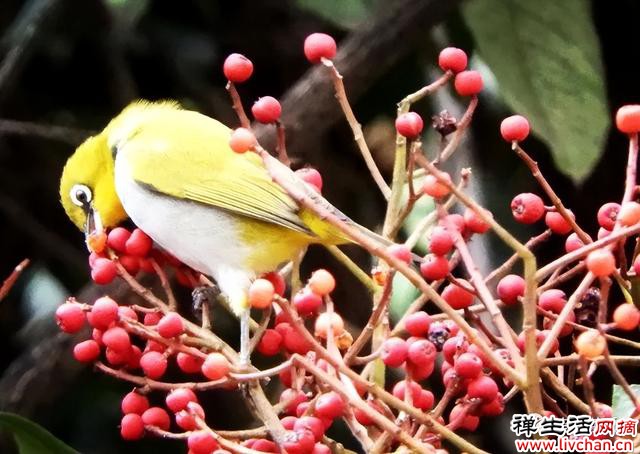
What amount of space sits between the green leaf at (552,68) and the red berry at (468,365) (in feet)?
2.33

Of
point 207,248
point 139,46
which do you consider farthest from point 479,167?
point 207,248

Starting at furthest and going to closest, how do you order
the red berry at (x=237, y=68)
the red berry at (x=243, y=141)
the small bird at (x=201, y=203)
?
the small bird at (x=201, y=203), the red berry at (x=237, y=68), the red berry at (x=243, y=141)

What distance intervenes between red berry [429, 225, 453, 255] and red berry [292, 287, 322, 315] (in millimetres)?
131

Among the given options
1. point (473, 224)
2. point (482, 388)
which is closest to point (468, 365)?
point (482, 388)

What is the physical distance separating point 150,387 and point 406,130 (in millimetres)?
358

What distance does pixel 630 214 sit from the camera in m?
0.74

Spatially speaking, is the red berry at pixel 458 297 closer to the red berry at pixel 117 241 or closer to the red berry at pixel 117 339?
the red berry at pixel 117 339

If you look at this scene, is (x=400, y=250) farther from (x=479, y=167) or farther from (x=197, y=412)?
(x=479, y=167)

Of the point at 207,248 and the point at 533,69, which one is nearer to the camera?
the point at 207,248

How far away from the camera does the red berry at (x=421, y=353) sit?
0.85 meters

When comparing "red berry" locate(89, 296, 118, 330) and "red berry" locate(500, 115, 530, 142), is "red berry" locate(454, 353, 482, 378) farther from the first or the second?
"red berry" locate(89, 296, 118, 330)

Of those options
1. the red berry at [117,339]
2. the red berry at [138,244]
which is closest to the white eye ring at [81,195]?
A: the red berry at [138,244]

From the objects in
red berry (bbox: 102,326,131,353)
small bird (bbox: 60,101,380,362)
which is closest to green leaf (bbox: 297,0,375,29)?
small bird (bbox: 60,101,380,362)

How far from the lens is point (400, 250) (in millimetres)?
812
